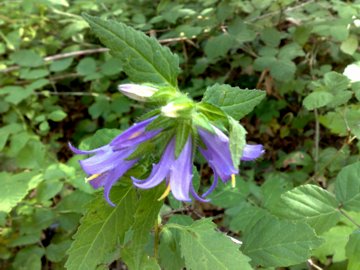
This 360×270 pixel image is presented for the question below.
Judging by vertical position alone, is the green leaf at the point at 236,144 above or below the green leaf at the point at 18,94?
above

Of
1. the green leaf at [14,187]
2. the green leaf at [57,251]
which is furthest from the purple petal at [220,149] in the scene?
the green leaf at [57,251]

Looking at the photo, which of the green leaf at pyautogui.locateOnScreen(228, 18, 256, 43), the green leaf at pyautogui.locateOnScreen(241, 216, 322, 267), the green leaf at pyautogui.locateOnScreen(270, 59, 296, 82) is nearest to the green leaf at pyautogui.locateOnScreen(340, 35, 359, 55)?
the green leaf at pyautogui.locateOnScreen(270, 59, 296, 82)

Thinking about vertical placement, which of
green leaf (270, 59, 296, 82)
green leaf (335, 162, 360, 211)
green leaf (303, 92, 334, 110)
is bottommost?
green leaf (270, 59, 296, 82)

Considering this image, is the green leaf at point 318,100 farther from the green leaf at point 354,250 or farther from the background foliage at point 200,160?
the green leaf at point 354,250

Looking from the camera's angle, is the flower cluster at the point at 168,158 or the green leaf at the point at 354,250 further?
the green leaf at the point at 354,250

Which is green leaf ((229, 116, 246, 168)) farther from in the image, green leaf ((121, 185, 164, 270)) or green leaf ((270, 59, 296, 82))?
green leaf ((270, 59, 296, 82))
